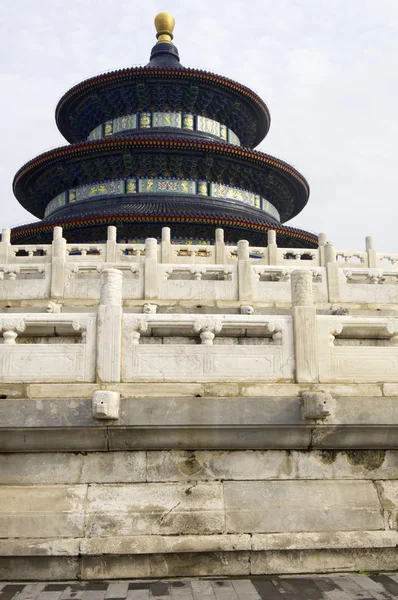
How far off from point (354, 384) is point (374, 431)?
0.57 meters

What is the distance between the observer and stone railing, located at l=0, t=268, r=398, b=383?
6.64 meters

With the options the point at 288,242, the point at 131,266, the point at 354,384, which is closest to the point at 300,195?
the point at 288,242

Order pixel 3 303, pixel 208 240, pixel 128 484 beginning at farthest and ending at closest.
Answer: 1. pixel 208 240
2. pixel 3 303
3. pixel 128 484

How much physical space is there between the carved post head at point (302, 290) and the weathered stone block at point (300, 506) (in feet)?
6.81

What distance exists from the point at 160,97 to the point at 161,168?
195 inches

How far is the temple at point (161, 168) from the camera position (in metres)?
25.6

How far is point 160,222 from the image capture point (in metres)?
24.8

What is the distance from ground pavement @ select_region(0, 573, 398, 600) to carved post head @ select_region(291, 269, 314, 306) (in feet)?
9.87

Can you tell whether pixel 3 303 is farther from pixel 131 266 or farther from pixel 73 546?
pixel 73 546

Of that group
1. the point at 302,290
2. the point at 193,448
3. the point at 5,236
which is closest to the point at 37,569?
the point at 193,448

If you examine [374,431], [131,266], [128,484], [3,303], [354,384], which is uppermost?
[131,266]

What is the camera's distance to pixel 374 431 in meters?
6.63

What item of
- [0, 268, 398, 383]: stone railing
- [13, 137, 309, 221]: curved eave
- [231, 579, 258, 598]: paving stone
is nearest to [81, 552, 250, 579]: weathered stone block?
[231, 579, 258, 598]: paving stone

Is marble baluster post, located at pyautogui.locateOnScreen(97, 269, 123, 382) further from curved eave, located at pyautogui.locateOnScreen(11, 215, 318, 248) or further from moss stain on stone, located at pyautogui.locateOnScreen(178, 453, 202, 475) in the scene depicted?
curved eave, located at pyautogui.locateOnScreen(11, 215, 318, 248)
